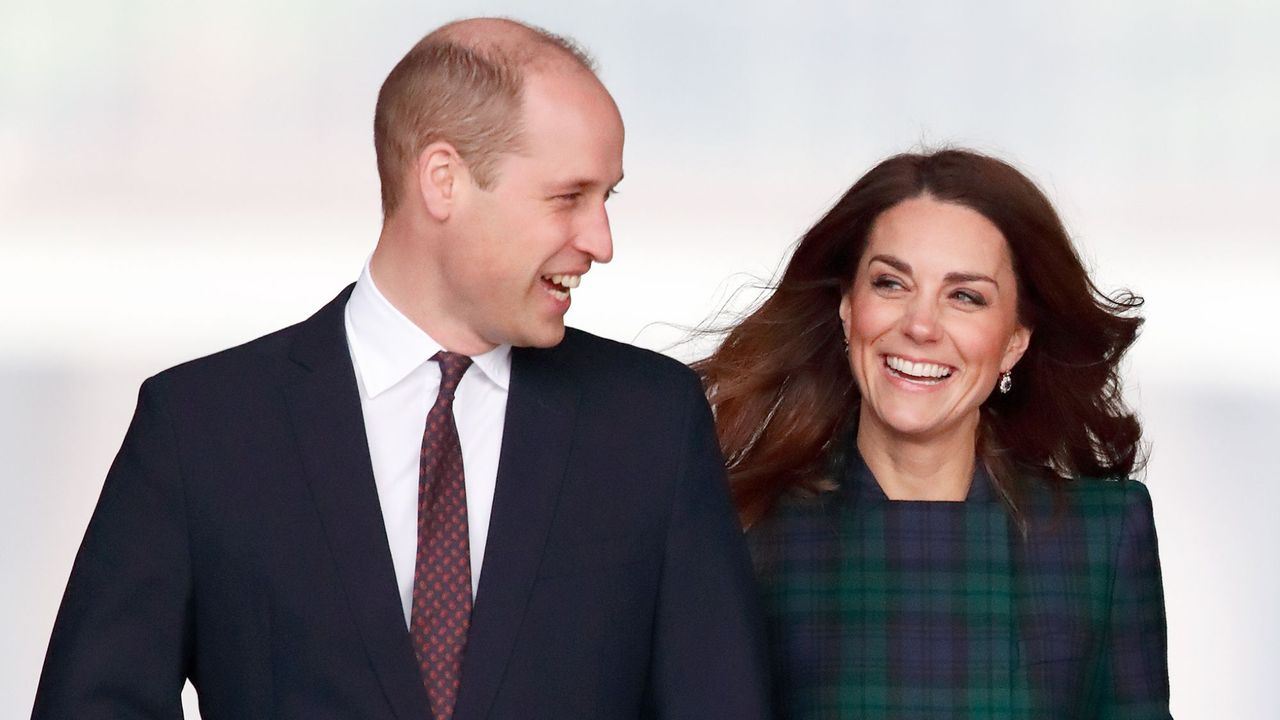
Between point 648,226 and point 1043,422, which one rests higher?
point 648,226

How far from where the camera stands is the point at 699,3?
503 cm

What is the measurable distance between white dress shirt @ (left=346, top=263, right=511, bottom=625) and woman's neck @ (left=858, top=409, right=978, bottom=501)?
0.79m

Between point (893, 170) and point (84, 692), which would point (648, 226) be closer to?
point (893, 170)

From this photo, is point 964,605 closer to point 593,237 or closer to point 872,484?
point 872,484

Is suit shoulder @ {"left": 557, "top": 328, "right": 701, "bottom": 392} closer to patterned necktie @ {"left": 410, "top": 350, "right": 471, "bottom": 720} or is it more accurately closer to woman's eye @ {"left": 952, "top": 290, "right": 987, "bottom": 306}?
patterned necktie @ {"left": 410, "top": 350, "right": 471, "bottom": 720}

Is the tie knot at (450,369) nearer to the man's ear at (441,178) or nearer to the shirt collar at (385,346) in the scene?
the shirt collar at (385,346)

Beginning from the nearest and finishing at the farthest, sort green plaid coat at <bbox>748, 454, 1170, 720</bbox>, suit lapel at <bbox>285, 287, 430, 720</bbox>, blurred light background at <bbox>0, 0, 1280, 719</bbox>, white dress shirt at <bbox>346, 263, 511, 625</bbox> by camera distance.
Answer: suit lapel at <bbox>285, 287, 430, 720</bbox> < white dress shirt at <bbox>346, 263, 511, 625</bbox> < green plaid coat at <bbox>748, 454, 1170, 720</bbox> < blurred light background at <bbox>0, 0, 1280, 719</bbox>

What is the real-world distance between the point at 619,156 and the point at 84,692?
32.2 inches

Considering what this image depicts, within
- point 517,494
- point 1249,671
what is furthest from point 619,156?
point 1249,671

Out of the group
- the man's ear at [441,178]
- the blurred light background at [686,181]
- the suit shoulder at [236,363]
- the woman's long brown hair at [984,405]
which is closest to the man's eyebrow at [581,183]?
the man's ear at [441,178]

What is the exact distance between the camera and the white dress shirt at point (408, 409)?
252 cm

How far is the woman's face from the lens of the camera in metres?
3.05

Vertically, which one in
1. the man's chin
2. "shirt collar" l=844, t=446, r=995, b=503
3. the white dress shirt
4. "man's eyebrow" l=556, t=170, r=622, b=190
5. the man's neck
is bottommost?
"shirt collar" l=844, t=446, r=995, b=503

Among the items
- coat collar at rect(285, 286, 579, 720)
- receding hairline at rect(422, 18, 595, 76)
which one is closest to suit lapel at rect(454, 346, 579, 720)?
coat collar at rect(285, 286, 579, 720)
